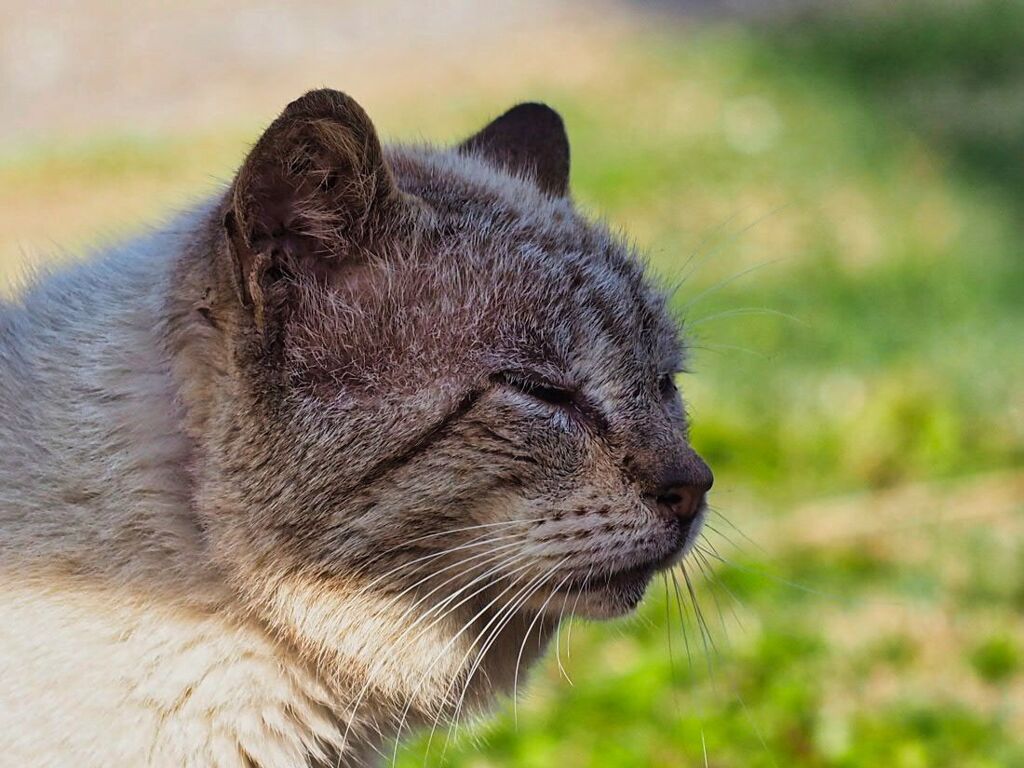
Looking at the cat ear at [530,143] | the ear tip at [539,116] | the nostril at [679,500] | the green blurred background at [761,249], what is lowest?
the green blurred background at [761,249]

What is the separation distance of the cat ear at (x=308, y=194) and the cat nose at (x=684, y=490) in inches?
28.8

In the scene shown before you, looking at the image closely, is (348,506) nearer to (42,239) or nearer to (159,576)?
(159,576)

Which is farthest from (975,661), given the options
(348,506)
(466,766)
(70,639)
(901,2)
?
(901,2)

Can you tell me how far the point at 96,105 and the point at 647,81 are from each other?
4.13 metres

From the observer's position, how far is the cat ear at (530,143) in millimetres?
3307

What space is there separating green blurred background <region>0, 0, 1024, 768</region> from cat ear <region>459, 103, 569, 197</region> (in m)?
0.22

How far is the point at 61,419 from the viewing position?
8.52 ft

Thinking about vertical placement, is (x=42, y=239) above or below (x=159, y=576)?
below

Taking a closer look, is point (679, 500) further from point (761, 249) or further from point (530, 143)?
point (761, 249)

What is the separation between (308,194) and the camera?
2500 millimetres

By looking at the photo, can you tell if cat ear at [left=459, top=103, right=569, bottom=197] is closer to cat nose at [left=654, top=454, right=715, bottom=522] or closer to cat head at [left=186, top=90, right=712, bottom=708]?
cat head at [left=186, top=90, right=712, bottom=708]

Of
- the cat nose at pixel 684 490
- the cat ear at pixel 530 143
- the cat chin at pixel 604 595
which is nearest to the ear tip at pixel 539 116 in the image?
the cat ear at pixel 530 143

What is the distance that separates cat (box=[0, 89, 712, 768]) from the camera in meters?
2.46

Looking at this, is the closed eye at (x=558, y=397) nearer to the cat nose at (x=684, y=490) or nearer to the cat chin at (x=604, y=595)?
the cat nose at (x=684, y=490)
